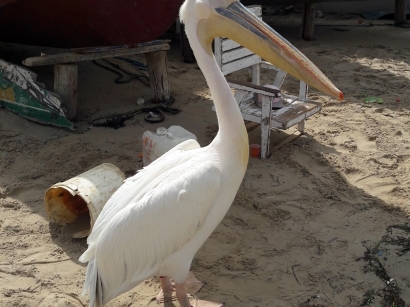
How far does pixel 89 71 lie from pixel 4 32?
44.5 inches

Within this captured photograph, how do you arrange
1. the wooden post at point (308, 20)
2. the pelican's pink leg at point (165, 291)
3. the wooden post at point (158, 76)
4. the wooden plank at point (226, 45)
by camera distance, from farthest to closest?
the wooden post at point (308, 20), the wooden post at point (158, 76), the wooden plank at point (226, 45), the pelican's pink leg at point (165, 291)

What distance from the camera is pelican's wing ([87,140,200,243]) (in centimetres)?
219

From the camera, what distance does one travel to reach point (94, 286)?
7.05ft

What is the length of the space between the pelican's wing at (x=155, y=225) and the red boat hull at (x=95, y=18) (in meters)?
2.79

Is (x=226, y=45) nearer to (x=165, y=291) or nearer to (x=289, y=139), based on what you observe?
(x=289, y=139)

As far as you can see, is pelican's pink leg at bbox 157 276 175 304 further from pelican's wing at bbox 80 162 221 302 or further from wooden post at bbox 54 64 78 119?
wooden post at bbox 54 64 78 119

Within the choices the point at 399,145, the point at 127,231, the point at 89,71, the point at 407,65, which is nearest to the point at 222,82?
the point at 127,231

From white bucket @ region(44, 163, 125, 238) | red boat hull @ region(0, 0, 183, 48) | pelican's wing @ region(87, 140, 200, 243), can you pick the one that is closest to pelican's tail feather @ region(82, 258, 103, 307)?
pelican's wing @ region(87, 140, 200, 243)

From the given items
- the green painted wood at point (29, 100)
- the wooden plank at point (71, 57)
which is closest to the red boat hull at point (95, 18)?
the wooden plank at point (71, 57)

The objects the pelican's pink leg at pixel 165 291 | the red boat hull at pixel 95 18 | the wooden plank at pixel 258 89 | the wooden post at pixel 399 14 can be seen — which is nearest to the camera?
the pelican's pink leg at pixel 165 291

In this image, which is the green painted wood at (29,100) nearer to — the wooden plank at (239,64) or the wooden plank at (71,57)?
the wooden plank at (71,57)

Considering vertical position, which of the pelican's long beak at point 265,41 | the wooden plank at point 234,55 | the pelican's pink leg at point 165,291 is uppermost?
the pelican's long beak at point 265,41

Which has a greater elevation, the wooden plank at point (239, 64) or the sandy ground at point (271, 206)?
the wooden plank at point (239, 64)

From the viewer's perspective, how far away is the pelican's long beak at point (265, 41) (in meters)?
2.18
